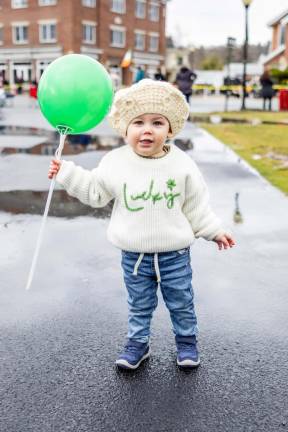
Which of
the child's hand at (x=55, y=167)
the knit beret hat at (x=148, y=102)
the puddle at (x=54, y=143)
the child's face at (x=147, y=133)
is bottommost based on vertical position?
the puddle at (x=54, y=143)

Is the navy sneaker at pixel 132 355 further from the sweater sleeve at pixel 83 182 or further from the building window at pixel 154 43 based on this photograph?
the building window at pixel 154 43

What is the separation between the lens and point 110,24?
5150 cm

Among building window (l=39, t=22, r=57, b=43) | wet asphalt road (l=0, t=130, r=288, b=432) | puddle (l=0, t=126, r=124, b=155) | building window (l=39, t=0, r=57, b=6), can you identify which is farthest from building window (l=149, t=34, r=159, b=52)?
wet asphalt road (l=0, t=130, r=288, b=432)

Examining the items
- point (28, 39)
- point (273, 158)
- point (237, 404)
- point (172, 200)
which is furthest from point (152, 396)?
point (28, 39)

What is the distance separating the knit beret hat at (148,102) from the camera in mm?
2631

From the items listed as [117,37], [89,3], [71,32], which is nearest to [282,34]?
[117,37]

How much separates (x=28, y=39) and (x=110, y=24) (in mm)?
8013

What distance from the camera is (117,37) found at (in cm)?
5266

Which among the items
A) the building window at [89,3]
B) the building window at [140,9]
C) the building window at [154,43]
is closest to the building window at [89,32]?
the building window at [89,3]

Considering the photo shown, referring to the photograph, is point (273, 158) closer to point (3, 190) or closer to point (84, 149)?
point (84, 149)

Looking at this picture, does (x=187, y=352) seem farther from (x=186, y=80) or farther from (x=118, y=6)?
(x=118, y=6)

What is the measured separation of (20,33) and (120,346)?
52.5 meters

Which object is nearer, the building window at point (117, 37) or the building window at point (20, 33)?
the building window at point (20, 33)

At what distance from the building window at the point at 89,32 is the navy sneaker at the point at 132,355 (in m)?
49.5
